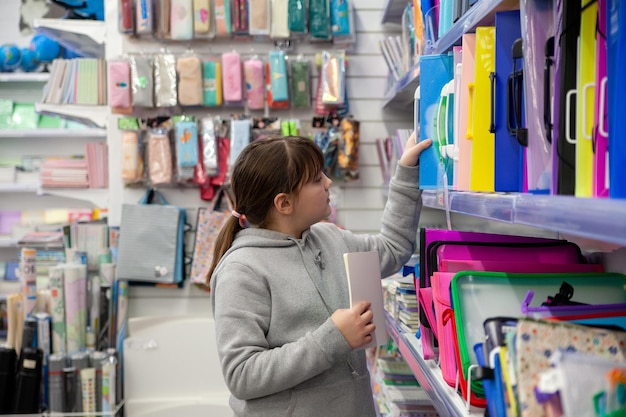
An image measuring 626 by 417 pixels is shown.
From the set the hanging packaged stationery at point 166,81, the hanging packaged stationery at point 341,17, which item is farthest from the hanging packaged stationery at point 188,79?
the hanging packaged stationery at point 341,17

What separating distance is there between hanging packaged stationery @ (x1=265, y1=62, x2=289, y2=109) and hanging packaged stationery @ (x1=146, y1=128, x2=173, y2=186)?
58cm

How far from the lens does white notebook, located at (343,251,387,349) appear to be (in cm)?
154

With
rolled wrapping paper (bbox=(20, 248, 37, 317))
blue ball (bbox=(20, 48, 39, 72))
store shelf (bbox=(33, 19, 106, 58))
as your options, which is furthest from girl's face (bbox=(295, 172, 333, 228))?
blue ball (bbox=(20, 48, 39, 72))

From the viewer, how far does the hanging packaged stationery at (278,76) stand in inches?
135

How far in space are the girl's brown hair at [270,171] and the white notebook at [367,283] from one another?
0.97 ft

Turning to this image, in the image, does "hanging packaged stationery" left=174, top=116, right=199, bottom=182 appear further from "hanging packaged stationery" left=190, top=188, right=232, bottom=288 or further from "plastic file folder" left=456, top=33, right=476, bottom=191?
"plastic file folder" left=456, top=33, right=476, bottom=191

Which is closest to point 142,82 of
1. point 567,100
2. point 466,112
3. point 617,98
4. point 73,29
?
point 73,29

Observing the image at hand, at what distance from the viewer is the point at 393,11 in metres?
3.34

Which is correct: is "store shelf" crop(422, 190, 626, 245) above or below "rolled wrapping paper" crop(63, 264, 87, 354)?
above

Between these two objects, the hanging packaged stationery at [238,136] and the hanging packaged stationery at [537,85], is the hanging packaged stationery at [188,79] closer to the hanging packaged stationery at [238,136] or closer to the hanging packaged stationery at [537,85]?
the hanging packaged stationery at [238,136]

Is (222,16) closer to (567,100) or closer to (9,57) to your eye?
(9,57)

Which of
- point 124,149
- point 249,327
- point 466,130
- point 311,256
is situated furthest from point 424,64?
point 124,149

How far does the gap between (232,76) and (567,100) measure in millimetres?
2754

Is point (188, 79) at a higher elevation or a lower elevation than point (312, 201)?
higher
